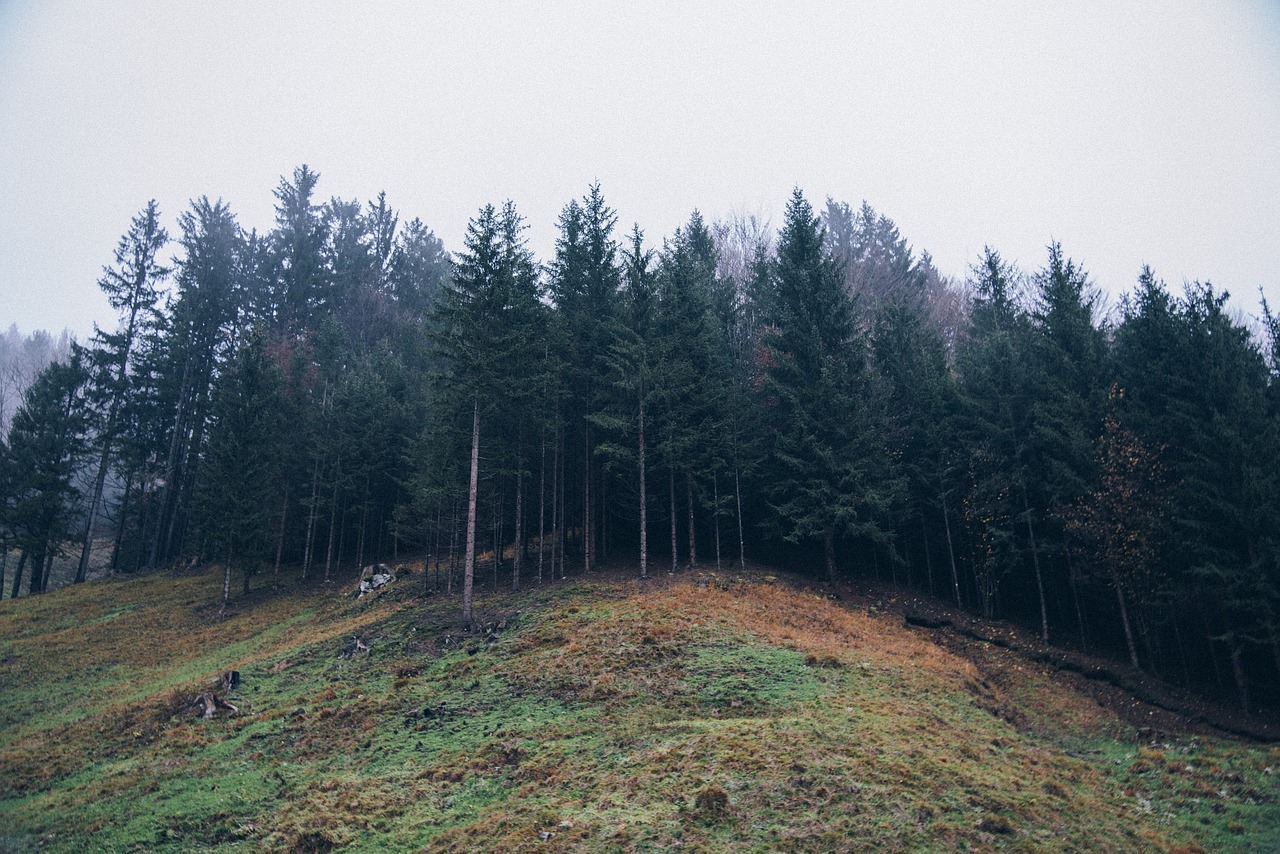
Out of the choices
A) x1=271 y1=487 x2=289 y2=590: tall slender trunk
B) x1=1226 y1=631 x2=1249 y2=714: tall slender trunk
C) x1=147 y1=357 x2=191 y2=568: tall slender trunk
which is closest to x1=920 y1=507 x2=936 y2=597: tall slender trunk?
x1=1226 y1=631 x2=1249 y2=714: tall slender trunk

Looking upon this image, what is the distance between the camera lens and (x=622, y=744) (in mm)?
12031

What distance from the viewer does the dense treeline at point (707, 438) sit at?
22016mm

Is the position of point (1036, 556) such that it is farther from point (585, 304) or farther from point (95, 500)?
point (95, 500)

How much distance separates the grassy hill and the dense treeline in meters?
5.11

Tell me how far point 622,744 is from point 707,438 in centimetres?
1767

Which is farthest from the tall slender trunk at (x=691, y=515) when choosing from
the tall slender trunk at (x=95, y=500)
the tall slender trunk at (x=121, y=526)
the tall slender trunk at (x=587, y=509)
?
the tall slender trunk at (x=95, y=500)

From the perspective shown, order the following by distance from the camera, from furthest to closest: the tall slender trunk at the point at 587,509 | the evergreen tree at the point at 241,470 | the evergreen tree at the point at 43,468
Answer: the evergreen tree at the point at 43,468, the evergreen tree at the point at 241,470, the tall slender trunk at the point at 587,509

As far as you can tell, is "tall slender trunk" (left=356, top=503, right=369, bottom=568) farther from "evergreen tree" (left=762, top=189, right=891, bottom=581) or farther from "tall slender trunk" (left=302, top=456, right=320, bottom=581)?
"evergreen tree" (left=762, top=189, right=891, bottom=581)

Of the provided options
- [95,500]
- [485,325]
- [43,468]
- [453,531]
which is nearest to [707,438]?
[485,325]

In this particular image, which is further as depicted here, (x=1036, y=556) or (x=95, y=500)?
(x=95, y=500)

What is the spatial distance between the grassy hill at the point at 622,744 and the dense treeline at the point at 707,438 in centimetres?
511

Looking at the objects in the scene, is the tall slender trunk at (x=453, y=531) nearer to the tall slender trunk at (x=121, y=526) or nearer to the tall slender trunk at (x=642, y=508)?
the tall slender trunk at (x=642, y=508)

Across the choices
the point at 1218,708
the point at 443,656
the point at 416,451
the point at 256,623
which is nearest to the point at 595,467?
the point at 416,451

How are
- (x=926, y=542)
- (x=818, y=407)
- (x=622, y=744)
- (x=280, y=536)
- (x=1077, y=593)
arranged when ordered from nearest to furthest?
(x=622, y=744)
(x=1077, y=593)
(x=818, y=407)
(x=926, y=542)
(x=280, y=536)
